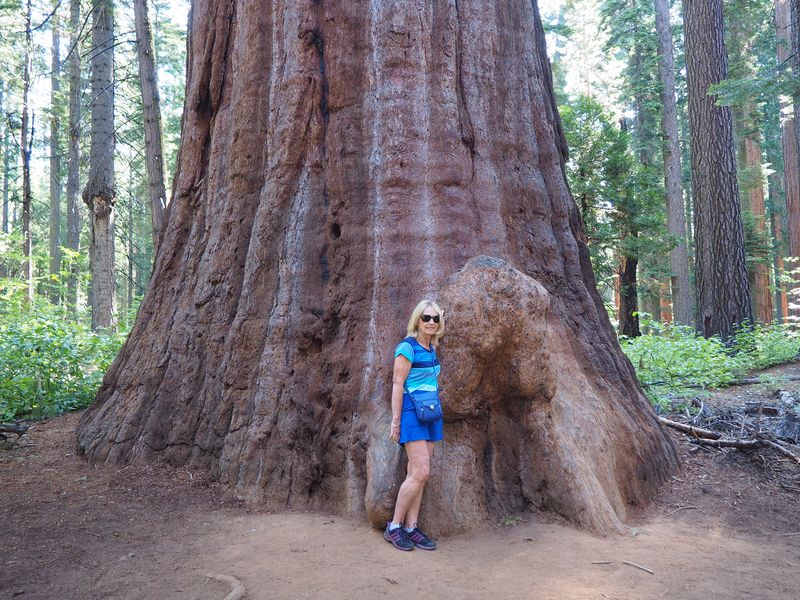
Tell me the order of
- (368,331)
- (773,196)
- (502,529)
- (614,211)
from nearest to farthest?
(502,529), (368,331), (614,211), (773,196)

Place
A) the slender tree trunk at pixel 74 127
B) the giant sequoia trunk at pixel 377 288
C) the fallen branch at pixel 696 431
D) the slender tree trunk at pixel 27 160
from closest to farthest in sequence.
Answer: the giant sequoia trunk at pixel 377 288 → the fallen branch at pixel 696 431 → the slender tree trunk at pixel 27 160 → the slender tree trunk at pixel 74 127

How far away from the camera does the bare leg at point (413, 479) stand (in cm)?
402

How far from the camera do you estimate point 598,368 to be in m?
5.65

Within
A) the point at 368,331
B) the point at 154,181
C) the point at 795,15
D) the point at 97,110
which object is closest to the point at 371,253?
the point at 368,331

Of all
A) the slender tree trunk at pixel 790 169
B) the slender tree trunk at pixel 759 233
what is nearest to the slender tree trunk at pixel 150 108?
the slender tree trunk at pixel 790 169

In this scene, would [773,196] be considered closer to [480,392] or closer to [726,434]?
[726,434]

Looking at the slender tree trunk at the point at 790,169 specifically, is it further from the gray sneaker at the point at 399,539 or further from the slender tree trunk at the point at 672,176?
the gray sneaker at the point at 399,539

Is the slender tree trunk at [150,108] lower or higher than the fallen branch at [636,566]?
higher

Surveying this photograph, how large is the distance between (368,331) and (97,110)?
10784mm

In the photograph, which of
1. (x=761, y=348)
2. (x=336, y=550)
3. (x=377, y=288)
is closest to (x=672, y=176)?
(x=761, y=348)

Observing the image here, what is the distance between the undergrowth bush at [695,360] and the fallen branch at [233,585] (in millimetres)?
6406

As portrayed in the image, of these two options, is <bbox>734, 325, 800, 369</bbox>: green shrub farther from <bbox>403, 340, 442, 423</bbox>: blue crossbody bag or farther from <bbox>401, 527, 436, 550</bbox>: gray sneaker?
<bbox>401, 527, 436, 550</bbox>: gray sneaker

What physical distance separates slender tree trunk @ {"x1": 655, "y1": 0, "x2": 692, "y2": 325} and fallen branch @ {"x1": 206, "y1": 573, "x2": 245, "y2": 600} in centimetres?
1897

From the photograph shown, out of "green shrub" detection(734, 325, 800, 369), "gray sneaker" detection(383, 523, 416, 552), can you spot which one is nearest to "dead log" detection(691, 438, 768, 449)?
"gray sneaker" detection(383, 523, 416, 552)
